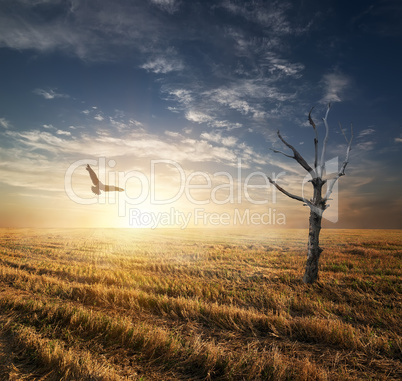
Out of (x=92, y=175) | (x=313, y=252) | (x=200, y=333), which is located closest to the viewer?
(x=200, y=333)

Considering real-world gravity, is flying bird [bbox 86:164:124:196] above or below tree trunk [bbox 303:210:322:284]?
above

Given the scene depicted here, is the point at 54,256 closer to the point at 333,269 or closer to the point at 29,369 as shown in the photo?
the point at 29,369

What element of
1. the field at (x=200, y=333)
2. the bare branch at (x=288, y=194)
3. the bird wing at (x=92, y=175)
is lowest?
the field at (x=200, y=333)

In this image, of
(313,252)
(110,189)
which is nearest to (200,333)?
(313,252)

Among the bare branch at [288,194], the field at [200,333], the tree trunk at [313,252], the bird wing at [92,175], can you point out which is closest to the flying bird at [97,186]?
the bird wing at [92,175]

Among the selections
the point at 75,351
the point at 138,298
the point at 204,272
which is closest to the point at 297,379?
the point at 75,351

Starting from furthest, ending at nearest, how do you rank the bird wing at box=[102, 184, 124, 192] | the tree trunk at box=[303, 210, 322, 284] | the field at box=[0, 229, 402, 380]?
1. the bird wing at box=[102, 184, 124, 192]
2. the tree trunk at box=[303, 210, 322, 284]
3. the field at box=[0, 229, 402, 380]

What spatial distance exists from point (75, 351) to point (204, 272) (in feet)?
26.7

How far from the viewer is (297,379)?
3.50 metres

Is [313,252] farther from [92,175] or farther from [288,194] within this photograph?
[92,175]

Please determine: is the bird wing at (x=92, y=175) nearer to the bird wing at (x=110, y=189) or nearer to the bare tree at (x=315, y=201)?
the bird wing at (x=110, y=189)

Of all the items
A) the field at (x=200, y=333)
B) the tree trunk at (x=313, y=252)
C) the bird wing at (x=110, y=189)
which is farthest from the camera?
the bird wing at (x=110, y=189)

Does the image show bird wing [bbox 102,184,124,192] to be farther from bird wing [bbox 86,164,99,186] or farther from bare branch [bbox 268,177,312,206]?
bare branch [bbox 268,177,312,206]

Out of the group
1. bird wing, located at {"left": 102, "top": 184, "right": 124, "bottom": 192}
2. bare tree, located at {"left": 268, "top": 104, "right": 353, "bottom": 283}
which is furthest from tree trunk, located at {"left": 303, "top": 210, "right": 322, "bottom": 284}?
bird wing, located at {"left": 102, "top": 184, "right": 124, "bottom": 192}
